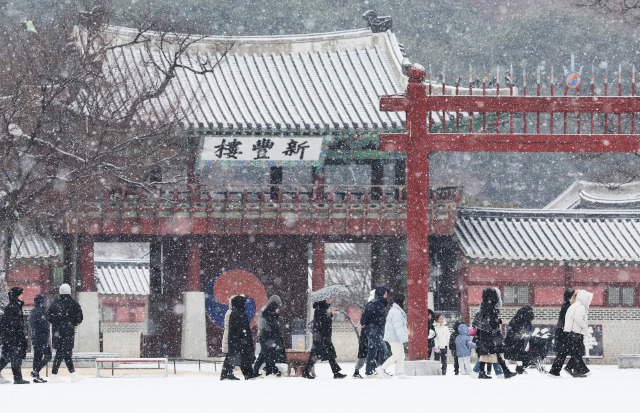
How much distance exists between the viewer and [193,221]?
28641mm

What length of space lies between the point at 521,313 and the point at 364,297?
28458 millimetres

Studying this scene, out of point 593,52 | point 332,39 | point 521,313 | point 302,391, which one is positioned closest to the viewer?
point 302,391

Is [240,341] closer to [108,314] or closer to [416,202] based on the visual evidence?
[416,202]

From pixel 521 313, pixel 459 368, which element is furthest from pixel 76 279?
pixel 521 313

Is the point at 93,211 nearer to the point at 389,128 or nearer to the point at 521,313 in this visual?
the point at 389,128

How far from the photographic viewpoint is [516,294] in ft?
99.8

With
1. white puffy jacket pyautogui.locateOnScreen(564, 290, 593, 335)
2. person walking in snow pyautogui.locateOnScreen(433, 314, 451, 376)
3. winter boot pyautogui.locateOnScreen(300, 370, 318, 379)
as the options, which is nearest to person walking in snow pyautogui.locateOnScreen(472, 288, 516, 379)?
white puffy jacket pyautogui.locateOnScreen(564, 290, 593, 335)

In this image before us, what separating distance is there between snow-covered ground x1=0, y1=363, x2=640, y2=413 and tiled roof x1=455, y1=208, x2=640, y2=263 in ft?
46.6

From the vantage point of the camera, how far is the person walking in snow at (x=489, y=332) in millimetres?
15820

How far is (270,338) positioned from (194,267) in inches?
506

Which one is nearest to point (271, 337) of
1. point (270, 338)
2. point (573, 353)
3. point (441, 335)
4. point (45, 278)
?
point (270, 338)

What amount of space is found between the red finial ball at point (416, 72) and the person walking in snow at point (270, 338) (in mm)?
4038

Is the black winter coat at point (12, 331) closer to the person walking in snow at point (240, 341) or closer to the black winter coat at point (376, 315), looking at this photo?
the person walking in snow at point (240, 341)

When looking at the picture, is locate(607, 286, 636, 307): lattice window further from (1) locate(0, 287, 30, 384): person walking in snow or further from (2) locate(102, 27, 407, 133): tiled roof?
(1) locate(0, 287, 30, 384): person walking in snow
